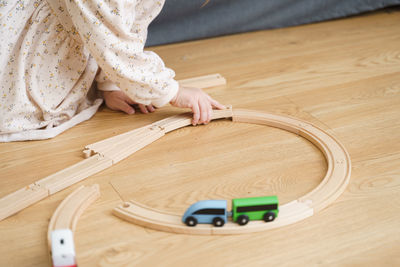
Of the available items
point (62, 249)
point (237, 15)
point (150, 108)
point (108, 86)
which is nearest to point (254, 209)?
point (62, 249)

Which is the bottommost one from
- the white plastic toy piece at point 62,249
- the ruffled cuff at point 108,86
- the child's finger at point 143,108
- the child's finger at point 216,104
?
the white plastic toy piece at point 62,249

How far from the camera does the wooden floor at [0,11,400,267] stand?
0.84m

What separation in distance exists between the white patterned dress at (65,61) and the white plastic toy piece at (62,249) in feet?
1.52

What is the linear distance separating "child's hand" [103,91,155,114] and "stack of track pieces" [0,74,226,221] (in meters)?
0.11

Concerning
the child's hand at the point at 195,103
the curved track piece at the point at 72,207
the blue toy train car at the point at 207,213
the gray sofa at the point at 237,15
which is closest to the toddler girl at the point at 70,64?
the child's hand at the point at 195,103

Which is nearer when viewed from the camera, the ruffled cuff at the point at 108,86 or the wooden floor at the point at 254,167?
the wooden floor at the point at 254,167

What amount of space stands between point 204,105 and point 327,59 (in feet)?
1.84

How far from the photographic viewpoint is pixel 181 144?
115 cm

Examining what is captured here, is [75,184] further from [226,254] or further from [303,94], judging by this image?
[303,94]

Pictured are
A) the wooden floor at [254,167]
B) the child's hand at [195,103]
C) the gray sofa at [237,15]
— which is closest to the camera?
the wooden floor at [254,167]

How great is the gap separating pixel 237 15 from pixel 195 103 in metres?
0.71

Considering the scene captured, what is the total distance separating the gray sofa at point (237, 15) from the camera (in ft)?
5.67

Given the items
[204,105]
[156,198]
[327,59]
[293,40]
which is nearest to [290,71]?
[327,59]

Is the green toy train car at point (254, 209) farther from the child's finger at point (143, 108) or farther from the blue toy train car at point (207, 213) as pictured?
the child's finger at point (143, 108)
